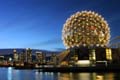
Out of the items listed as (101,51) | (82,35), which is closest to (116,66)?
(101,51)

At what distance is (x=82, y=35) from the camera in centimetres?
8706

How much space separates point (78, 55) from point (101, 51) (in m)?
7.67

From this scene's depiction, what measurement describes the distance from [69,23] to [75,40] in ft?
14.0

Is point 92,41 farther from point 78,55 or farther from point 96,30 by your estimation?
point 78,55

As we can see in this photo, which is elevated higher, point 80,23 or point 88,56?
point 80,23

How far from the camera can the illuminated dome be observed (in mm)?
86819

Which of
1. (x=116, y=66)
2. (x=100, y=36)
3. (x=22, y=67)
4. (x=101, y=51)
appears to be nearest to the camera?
(x=100, y=36)

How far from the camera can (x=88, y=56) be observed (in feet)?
357

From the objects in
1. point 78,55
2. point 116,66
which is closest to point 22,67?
point 78,55

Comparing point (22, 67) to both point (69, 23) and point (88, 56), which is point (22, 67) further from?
point (69, 23)

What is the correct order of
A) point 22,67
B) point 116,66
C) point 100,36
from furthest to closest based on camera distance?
point 22,67
point 116,66
point 100,36

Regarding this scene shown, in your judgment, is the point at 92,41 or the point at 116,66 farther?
the point at 116,66

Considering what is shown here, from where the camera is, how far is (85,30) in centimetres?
8756

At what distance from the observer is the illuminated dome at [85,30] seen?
86819 mm
